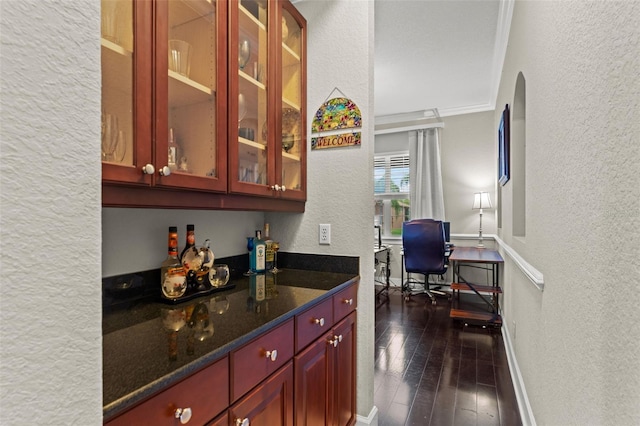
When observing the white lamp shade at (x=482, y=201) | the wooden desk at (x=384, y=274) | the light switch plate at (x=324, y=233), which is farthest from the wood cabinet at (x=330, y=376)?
the white lamp shade at (x=482, y=201)

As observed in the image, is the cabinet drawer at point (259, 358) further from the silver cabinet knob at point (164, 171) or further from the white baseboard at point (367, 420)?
the white baseboard at point (367, 420)

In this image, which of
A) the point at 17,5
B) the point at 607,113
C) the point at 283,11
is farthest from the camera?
the point at 283,11

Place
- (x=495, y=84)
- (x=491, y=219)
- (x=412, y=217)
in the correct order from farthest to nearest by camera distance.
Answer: (x=412, y=217)
(x=491, y=219)
(x=495, y=84)

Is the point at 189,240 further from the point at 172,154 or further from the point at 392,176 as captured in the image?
the point at 392,176

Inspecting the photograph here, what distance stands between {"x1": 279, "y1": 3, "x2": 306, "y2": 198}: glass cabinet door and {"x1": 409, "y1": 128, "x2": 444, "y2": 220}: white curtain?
3.72 m

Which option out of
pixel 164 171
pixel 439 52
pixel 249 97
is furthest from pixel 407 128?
pixel 164 171

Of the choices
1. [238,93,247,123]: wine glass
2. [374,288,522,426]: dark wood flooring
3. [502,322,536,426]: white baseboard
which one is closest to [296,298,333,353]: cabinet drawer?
[238,93,247,123]: wine glass

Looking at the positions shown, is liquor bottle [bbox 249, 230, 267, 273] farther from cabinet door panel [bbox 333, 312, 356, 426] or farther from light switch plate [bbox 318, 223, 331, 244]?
cabinet door panel [bbox 333, 312, 356, 426]

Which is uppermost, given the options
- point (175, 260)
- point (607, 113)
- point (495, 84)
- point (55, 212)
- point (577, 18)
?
→ point (495, 84)

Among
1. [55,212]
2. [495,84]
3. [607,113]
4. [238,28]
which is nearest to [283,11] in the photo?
[238,28]

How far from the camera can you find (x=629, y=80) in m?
0.68

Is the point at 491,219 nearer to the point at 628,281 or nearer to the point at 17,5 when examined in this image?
the point at 628,281

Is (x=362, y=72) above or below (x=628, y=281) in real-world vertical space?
above

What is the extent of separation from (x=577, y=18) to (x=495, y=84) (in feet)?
11.3
